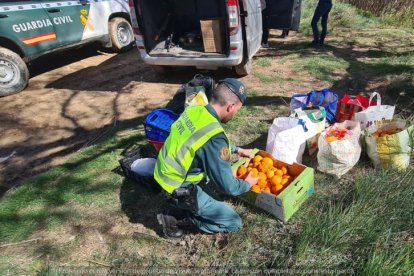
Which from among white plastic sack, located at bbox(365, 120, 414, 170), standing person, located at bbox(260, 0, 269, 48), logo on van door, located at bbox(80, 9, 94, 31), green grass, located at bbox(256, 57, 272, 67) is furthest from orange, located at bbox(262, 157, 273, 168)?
logo on van door, located at bbox(80, 9, 94, 31)

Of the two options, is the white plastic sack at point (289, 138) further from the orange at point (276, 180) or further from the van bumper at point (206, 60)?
the van bumper at point (206, 60)

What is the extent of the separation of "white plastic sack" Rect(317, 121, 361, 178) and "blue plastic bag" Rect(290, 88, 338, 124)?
2.20ft

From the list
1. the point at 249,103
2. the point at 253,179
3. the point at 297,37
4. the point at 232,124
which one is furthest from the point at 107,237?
the point at 297,37

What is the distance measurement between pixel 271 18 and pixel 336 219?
556cm

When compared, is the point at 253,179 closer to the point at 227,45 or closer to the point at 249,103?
the point at 249,103

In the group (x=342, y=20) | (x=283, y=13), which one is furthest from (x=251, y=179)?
(x=342, y=20)

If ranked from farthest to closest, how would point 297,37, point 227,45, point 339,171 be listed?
1. point 297,37
2. point 227,45
3. point 339,171

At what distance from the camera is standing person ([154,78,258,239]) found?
218 cm

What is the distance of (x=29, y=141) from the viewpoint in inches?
179

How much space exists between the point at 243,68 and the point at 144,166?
3223 mm

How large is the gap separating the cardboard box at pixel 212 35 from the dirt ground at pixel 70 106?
80 centimetres

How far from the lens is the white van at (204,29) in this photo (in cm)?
508

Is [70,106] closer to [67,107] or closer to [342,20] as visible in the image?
[67,107]

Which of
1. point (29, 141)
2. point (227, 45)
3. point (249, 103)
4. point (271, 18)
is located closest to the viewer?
point (29, 141)
